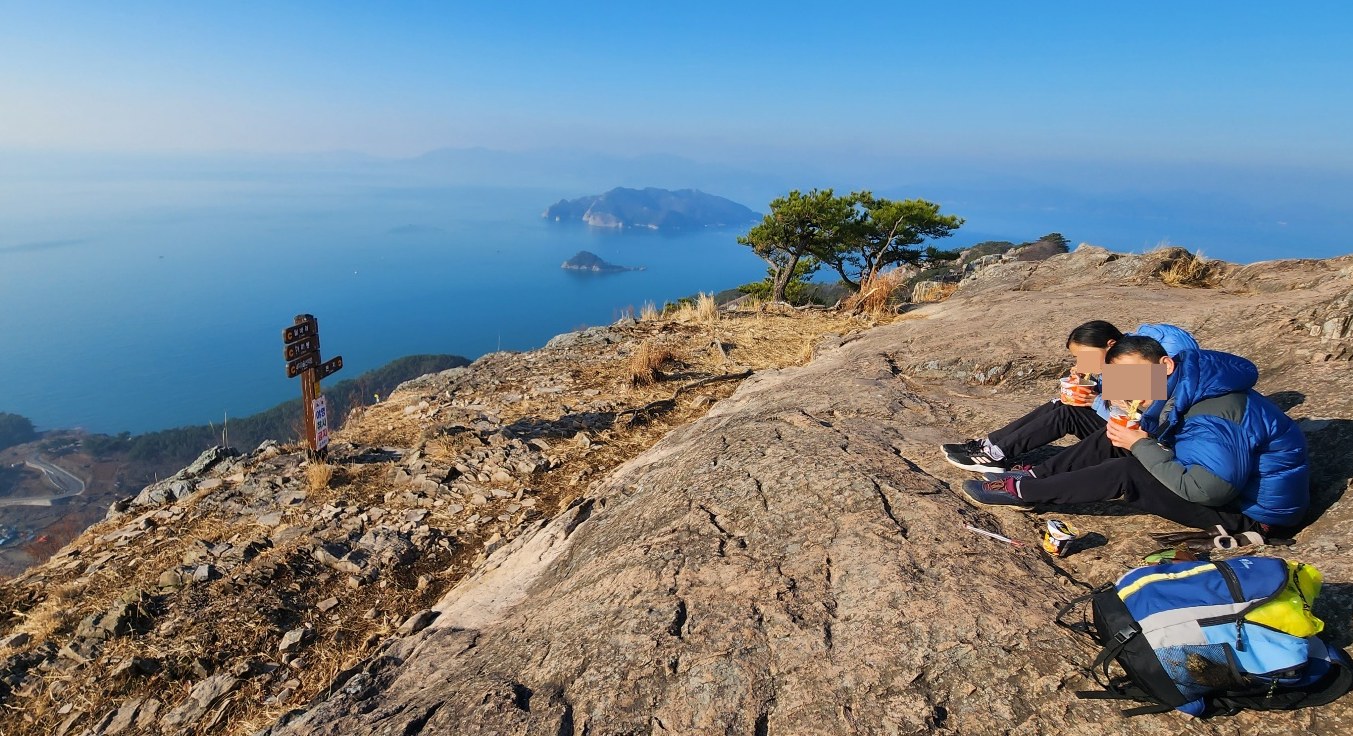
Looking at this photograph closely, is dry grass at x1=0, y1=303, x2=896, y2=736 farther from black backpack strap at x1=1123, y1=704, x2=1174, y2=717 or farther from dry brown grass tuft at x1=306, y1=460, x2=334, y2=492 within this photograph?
black backpack strap at x1=1123, y1=704, x2=1174, y2=717

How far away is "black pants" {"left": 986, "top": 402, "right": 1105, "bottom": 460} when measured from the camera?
451cm

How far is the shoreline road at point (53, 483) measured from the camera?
61125 millimetres

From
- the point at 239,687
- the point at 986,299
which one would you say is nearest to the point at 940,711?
the point at 239,687

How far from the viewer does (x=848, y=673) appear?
8.50 ft

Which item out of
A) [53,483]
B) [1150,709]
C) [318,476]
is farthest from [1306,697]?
[53,483]

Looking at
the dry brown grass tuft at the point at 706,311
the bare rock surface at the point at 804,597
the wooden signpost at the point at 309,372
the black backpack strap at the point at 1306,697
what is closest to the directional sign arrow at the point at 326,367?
the wooden signpost at the point at 309,372

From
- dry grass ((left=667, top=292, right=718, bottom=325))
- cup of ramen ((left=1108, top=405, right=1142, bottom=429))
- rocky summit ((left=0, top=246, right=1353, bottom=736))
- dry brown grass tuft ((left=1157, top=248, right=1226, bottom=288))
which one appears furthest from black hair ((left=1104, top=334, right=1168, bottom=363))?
dry grass ((left=667, top=292, right=718, bottom=325))

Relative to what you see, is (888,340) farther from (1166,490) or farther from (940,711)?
(940,711)

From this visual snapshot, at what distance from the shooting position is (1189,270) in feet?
31.4

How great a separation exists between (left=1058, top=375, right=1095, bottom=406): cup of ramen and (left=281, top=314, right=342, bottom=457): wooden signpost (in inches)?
270

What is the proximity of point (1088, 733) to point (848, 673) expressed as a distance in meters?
0.83

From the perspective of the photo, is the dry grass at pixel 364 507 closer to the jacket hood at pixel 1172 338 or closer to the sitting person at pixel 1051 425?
the sitting person at pixel 1051 425

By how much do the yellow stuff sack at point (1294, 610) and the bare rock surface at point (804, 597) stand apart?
30cm

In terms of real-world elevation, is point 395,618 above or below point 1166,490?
below
